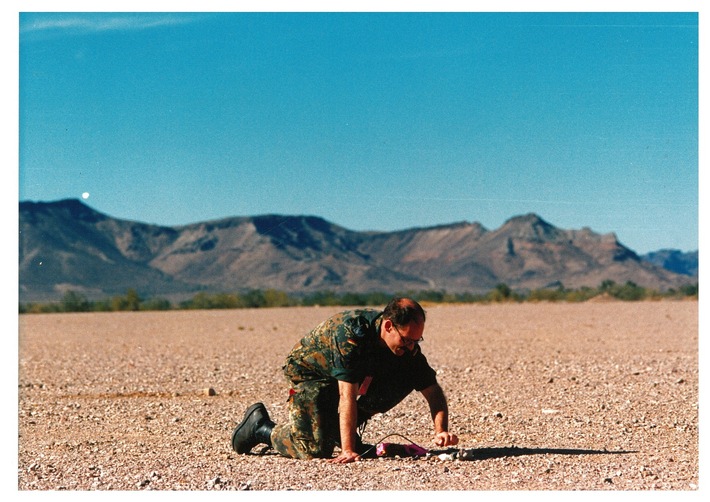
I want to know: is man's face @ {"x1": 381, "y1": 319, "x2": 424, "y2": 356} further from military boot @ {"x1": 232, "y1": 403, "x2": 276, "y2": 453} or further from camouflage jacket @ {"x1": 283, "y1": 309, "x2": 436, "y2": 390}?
military boot @ {"x1": 232, "y1": 403, "x2": 276, "y2": 453}

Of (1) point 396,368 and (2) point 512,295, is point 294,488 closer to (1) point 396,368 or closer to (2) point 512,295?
(1) point 396,368

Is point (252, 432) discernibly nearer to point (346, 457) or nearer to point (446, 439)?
point (346, 457)

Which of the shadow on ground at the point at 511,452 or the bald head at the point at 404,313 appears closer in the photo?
the bald head at the point at 404,313

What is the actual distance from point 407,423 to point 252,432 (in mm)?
2239

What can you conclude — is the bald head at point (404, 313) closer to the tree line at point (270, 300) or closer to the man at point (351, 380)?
the man at point (351, 380)

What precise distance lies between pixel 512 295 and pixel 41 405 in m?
61.0

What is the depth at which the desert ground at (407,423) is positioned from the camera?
6832 millimetres

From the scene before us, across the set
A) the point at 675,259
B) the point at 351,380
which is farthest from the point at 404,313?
the point at 675,259

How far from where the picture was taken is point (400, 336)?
22.7 feet

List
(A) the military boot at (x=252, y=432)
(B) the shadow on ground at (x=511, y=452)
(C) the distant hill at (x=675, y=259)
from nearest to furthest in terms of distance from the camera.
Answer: (B) the shadow on ground at (x=511, y=452)
(A) the military boot at (x=252, y=432)
(C) the distant hill at (x=675, y=259)

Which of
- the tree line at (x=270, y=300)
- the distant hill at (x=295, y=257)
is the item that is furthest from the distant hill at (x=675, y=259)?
the tree line at (x=270, y=300)

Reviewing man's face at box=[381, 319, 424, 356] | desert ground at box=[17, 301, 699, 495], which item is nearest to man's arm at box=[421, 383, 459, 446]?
desert ground at box=[17, 301, 699, 495]

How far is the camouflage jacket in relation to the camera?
7027 mm

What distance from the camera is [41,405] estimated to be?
37.3 ft
